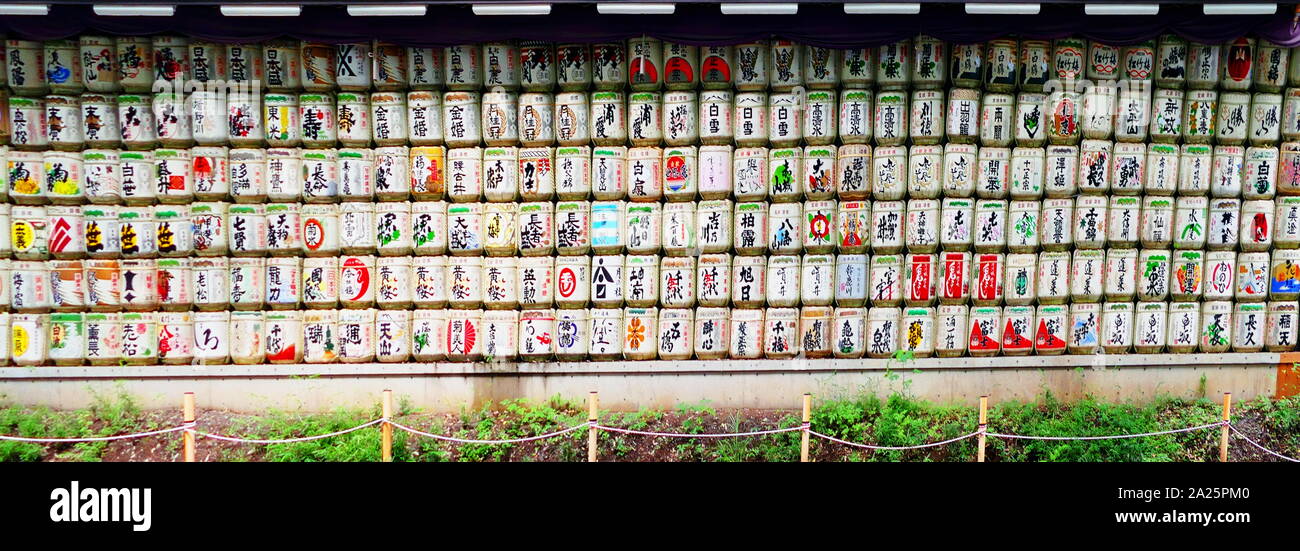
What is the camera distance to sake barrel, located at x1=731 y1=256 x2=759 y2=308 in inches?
363

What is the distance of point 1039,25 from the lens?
8.61 meters

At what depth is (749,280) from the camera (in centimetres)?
924

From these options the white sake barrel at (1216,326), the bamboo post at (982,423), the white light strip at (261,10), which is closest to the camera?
the bamboo post at (982,423)

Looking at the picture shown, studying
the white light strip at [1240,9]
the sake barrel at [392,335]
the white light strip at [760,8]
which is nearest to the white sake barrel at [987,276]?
the white light strip at [1240,9]

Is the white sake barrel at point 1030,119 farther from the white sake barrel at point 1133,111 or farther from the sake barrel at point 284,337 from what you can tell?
the sake barrel at point 284,337

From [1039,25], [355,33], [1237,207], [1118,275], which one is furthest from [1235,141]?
[355,33]

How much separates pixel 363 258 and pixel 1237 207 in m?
9.28

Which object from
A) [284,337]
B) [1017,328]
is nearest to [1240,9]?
[1017,328]

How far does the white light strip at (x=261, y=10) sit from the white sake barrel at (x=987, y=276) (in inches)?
284

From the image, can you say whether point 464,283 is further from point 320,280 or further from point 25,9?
point 25,9

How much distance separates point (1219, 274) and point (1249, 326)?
27.1 inches

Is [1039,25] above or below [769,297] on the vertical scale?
above

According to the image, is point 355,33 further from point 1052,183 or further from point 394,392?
point 1052,183

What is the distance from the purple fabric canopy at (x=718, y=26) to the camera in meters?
8.48
